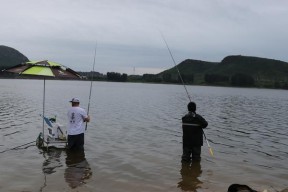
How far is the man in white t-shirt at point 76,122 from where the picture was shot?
13.2 metres

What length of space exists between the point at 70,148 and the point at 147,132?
999 centimetres

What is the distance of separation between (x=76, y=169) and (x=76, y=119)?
5.58 feet

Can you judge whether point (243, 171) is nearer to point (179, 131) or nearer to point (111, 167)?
point (111, 167)

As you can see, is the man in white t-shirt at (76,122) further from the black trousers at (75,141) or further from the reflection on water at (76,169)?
the reflection on water at (76,169)

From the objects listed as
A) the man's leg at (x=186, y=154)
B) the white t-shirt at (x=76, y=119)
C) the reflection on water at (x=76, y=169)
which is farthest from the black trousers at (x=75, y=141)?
the man's leg at (x=186, y=154)

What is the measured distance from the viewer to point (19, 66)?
13.5 metres

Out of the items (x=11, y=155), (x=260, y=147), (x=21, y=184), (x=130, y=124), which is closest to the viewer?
(x=21, y=184)

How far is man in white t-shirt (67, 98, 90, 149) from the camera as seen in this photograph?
521 inches

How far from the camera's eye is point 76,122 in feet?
43.8

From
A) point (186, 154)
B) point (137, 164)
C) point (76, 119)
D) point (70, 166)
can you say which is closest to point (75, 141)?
point (76, 119)

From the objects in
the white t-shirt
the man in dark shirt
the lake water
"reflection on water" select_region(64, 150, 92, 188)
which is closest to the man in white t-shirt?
the white t-shirt

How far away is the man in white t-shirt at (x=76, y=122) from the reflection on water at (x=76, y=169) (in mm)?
633

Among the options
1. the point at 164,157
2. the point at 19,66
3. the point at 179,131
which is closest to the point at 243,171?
the point at 164,157

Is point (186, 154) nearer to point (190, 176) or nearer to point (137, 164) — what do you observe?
point (190, 176)
